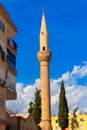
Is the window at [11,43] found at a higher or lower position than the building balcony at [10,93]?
higher

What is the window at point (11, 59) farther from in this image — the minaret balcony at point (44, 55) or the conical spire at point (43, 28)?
the conical spire at point (43, 28)

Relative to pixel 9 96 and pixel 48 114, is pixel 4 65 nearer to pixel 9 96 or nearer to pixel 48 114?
pixel 9 96

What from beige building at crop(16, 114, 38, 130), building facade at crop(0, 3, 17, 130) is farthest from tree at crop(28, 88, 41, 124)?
building facade at crop(0, 3, 17, 130)

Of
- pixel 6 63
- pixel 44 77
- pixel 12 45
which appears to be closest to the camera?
pixel 6 63

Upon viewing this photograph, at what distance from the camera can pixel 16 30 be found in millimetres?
39750

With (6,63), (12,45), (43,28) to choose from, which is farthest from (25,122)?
(43,28)

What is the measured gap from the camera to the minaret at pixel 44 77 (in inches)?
2758

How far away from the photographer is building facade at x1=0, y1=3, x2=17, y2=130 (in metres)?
33.9

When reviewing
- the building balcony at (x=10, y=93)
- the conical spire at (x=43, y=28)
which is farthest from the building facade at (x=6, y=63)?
the conical spire at (x=43, y=28)

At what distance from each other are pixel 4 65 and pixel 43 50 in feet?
135

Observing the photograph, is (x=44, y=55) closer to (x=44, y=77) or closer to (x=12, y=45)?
(x=44, y=77)

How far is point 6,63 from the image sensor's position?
35844 mm

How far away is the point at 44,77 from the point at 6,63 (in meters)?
36.7

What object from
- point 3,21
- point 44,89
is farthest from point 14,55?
point 44,89
